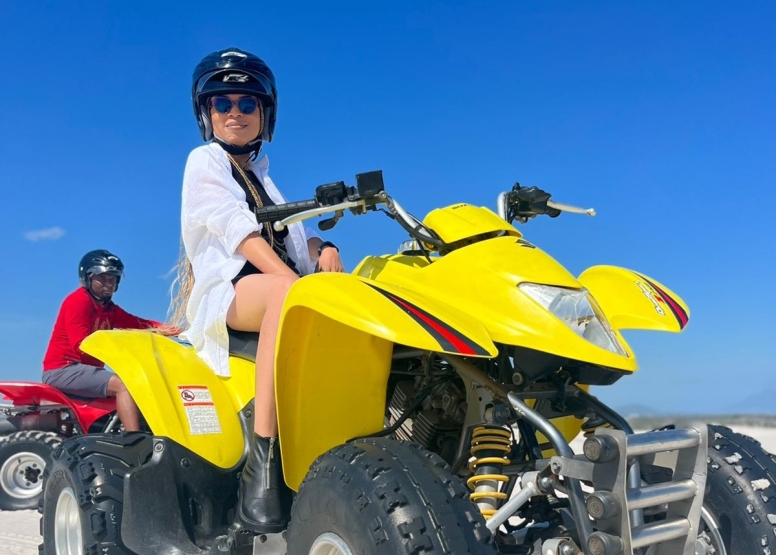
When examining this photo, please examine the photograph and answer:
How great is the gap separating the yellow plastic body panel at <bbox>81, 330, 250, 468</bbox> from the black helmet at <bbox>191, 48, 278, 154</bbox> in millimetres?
1146

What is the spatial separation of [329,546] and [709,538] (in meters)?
1.59

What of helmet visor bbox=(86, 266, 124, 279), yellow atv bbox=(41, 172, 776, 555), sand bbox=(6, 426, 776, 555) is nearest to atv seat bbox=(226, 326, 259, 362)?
yellow atv bbox=(41, 172, 776, 555)

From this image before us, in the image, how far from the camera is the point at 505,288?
2.38 meters

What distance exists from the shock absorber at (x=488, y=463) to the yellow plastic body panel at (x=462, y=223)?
2.32ft

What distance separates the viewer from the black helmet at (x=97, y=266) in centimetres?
744

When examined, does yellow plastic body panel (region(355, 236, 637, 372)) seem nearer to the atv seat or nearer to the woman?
the woman

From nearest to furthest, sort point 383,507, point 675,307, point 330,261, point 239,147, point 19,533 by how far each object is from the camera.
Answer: point 383,507 < point 675,307 < point 330,261 < point 239,147 < point 19,533

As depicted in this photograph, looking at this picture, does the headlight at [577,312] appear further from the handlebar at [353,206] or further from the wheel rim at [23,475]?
the wheel rim at [23,475]

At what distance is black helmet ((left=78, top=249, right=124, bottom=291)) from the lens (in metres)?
7.44

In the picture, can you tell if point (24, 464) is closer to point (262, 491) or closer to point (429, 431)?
point (262, 491)

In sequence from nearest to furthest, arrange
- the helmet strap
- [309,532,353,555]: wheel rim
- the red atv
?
[309,532,353,555]: wheel rim
the helmet strap
the red atv

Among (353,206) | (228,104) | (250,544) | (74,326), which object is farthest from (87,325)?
(353,206)

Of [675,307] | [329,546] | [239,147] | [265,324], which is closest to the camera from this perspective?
[329,546]

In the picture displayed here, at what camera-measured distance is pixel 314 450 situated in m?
2.70
